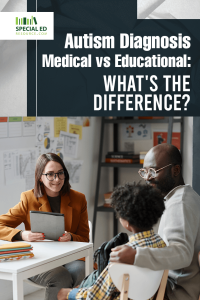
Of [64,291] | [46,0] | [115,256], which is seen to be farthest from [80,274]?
[46,0]

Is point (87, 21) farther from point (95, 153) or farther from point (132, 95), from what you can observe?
point (95, 153)

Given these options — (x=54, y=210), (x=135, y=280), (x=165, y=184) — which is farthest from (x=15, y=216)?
(x=135, y=280)

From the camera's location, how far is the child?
143 cm

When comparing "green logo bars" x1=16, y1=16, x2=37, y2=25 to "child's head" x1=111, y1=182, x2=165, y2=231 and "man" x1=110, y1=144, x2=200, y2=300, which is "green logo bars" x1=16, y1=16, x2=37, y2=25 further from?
"child's head" x1=111, y1=182, x2=165, y2=231

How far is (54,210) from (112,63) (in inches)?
38.9

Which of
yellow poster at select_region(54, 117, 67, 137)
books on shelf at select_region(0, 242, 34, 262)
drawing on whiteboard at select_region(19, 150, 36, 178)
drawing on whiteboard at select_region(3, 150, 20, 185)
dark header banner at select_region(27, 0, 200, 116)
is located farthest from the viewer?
yellow poster at select_region(54, 117, 67, 137)

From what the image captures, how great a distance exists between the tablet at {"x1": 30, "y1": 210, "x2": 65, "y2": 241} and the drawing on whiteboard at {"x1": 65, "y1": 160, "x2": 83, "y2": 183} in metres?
1.68

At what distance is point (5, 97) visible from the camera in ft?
8.32

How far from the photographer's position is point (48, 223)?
2.09 metres

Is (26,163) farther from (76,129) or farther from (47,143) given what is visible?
(76,129)

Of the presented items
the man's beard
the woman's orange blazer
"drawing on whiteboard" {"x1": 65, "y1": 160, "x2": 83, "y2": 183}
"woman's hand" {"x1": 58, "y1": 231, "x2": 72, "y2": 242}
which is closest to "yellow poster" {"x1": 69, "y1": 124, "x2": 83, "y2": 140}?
"drawing on whiteboard" {"x1": 65, "y1": 160, "x2": 83, "y2": 183}

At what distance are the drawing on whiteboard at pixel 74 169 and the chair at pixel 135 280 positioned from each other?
7.92 ft

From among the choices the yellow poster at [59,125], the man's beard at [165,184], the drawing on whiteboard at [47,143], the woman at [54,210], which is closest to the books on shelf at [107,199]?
the yellow poster at [59,125]

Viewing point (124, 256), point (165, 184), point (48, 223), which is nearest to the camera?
point (124, 256)
